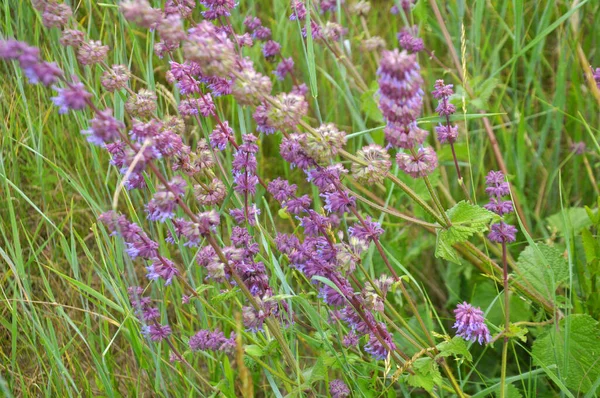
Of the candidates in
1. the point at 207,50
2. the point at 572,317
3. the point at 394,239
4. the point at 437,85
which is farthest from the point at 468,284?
the point at 207,50

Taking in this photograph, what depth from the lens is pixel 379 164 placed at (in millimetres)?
1674

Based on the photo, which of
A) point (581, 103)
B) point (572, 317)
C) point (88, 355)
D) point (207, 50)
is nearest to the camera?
point (207, 50)

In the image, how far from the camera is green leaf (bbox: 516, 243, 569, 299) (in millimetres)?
2254

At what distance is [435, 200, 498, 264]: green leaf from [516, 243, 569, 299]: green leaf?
45 cm

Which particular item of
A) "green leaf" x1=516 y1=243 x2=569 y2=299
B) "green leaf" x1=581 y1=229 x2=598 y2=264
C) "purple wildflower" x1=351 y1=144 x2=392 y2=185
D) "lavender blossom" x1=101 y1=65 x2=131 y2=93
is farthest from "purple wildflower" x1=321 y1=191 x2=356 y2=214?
"green leaf" x1=581 y1=229 x2=598 y2=264

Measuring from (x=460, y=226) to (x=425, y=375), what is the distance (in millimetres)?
431

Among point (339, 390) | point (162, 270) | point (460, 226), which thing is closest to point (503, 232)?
point (460, 226)

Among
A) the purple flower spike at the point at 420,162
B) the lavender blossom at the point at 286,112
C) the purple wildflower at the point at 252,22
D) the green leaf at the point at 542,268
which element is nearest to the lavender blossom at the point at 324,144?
the lavender blossom at the point at 286,112

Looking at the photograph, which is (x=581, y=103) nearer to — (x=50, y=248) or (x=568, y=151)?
(x=568, y=151)

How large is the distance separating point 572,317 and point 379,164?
92cm

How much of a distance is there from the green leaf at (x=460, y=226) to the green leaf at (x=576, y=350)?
1.56 ft

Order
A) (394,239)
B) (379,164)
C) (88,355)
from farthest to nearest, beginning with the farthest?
(394,239) < (88,355) < (379,164)

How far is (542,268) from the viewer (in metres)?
2.31

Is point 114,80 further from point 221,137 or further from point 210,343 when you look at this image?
point 210,343
